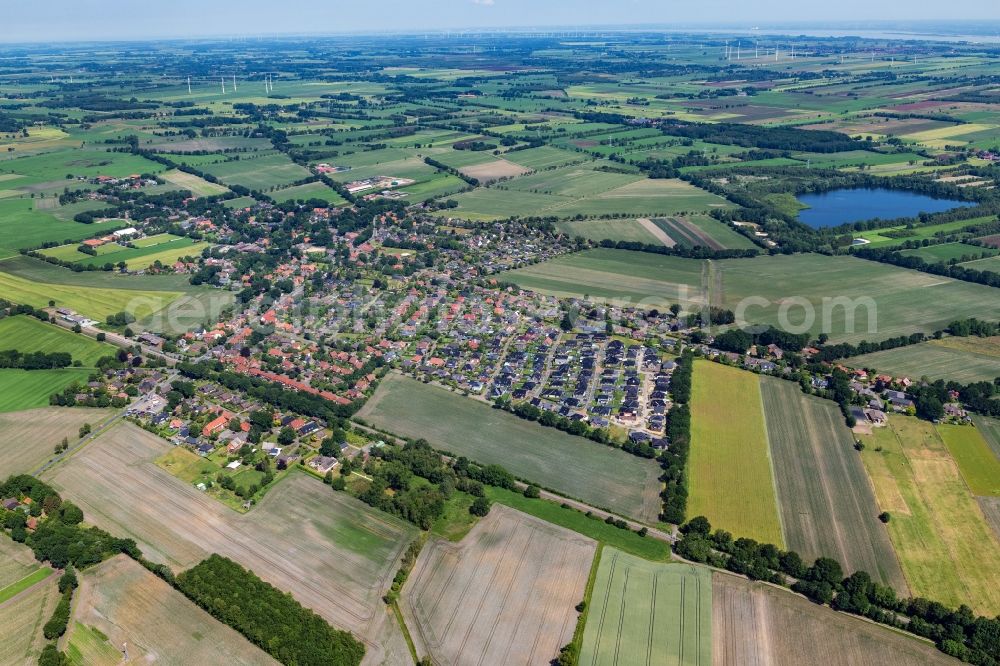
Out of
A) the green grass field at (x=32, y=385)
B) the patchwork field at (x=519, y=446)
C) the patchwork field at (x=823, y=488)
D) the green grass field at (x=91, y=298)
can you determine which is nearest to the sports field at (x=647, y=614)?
the patchwork field at (x=519, y=446)

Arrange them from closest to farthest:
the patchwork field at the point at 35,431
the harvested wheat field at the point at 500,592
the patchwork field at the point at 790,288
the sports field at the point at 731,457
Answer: the harvested wheat field at the point at 500,592 → the sports field at the point at 731,457 → the patchwork field at the point at 35,431 → the patchwork field at the point at 790,288

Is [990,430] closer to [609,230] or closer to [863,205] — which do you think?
[609,230]

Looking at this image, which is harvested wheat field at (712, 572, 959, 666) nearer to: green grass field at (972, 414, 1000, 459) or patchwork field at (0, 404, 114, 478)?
green grass field at (972, 414, 1000, 459)

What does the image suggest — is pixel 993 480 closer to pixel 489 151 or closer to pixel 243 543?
pixel 243 543

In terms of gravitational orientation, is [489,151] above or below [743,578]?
above

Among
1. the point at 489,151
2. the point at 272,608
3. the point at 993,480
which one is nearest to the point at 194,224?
the point at 489,151

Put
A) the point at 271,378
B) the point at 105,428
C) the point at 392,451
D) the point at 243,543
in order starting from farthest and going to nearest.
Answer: the point at 271,378 → the point at 105,428 → the point at 392,451 → the point at 243,543

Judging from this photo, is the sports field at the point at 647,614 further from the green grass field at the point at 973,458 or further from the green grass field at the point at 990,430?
the green grass field at the point at 990,430
